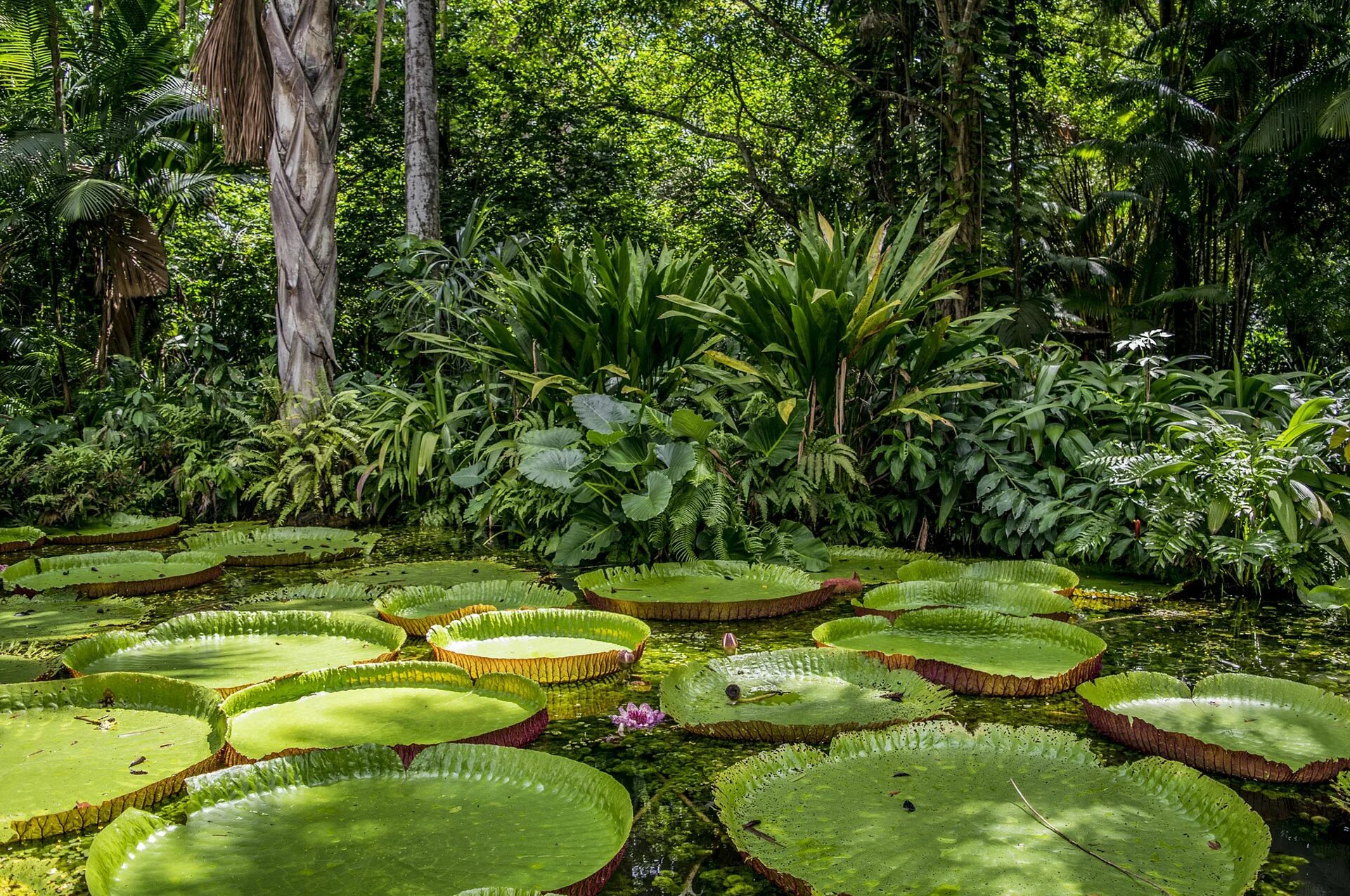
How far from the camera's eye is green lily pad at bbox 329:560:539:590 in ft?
9.73

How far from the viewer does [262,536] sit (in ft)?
12.4

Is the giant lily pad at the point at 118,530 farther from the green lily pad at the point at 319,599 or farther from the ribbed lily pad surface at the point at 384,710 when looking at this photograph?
the ribbed lily pad surface at the point at 384,710

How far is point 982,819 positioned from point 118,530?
4466 millimetres

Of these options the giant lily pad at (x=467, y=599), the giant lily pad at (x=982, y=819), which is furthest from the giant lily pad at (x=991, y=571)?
the giant lily pad at (x=982, y=819)

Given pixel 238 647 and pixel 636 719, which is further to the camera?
pixel 238 647

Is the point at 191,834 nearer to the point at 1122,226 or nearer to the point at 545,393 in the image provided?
the point at 545,393

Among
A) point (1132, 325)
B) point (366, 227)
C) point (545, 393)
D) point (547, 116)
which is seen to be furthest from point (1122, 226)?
point (545, 393)

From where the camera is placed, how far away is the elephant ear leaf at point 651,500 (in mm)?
2926

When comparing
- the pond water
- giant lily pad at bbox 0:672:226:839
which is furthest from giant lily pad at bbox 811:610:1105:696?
giant lily pad at bbox 0:672:226:839

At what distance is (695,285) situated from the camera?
13.2 ft

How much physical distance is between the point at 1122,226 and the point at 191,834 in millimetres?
15507

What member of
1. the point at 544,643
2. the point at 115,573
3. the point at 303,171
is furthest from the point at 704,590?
the point at 303,171

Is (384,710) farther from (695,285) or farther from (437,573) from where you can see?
(695,285)

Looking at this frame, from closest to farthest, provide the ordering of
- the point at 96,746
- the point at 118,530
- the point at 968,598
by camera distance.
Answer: the point at 96,746
the point at 968,598
the point at 118,530
